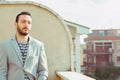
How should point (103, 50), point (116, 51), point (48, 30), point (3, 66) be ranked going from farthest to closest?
point (116, 51), point (103, 50), point (48, 30), point (3, 66)

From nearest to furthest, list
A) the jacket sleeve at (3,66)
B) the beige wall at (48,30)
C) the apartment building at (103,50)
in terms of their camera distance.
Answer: the jacket sleeve at (3,66) → the beige wall at (48,30) → the apartment building at (103,50)

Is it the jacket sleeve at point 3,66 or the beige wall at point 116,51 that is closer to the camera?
the jacket sleeve at point 3,66

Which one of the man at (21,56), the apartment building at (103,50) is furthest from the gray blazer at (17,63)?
the apartment building at (103,50)

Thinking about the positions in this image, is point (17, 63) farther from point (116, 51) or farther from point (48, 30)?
point (116, 51)

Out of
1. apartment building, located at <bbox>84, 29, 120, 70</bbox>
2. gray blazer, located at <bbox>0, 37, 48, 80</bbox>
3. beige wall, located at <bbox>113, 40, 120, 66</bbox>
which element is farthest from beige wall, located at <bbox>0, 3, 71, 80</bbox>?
beige wall, located at <bbox>113, 40, 120, 66</bbox>

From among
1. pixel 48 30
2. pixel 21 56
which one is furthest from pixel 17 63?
pixel 48 30

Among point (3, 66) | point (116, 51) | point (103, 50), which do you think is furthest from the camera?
point (116, 51)

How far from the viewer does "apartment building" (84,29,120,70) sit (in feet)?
135

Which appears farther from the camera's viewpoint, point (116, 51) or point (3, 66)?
point (116, 51)

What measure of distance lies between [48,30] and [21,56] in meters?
3.31

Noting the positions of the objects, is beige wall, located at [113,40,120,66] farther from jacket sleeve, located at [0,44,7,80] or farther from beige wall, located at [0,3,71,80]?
jacket sleeve, located at [0,44,7,80]

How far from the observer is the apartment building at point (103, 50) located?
4112cm

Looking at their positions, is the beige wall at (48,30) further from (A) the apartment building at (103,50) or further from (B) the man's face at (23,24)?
(A) the apartment building at (103,50)

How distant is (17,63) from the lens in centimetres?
380
